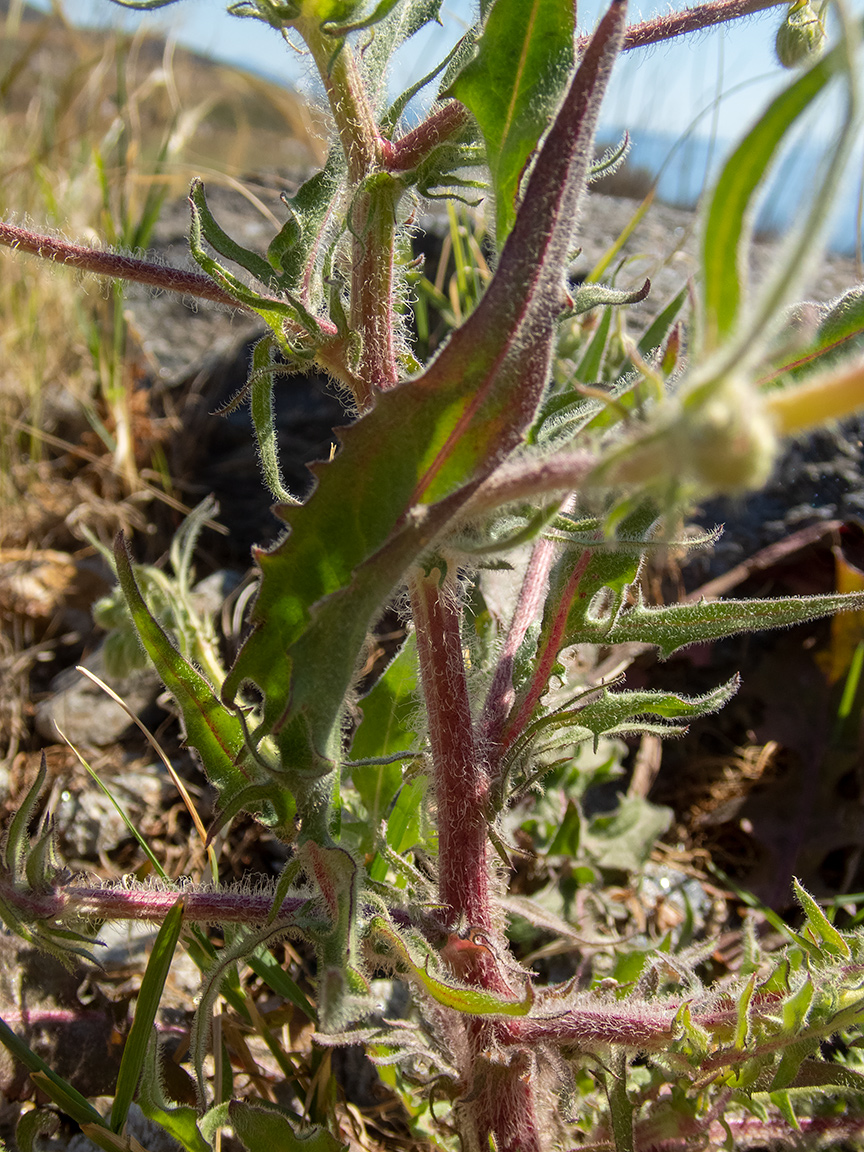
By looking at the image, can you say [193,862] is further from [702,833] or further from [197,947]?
[702,833]

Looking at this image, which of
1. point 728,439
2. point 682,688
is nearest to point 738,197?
point 728,439

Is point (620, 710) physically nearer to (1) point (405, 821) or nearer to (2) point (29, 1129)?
(1) point (405, 821)

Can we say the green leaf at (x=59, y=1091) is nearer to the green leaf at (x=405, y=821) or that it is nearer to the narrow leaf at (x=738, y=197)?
the green leaf at (x=405, y=821)

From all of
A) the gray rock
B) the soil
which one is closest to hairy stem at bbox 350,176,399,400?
the soil

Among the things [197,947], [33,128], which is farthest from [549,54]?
[33,128]

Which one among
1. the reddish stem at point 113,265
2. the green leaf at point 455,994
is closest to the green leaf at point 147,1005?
the green leaf at point 455,994
